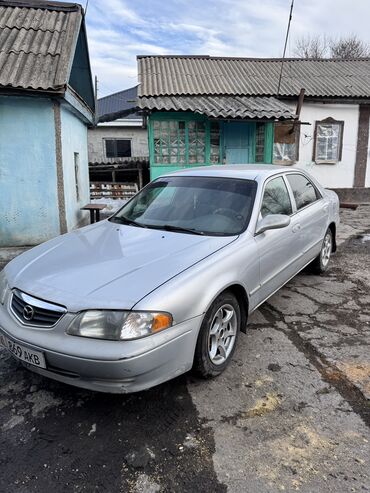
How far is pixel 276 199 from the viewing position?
3938mm

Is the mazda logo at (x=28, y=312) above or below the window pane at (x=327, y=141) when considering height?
below

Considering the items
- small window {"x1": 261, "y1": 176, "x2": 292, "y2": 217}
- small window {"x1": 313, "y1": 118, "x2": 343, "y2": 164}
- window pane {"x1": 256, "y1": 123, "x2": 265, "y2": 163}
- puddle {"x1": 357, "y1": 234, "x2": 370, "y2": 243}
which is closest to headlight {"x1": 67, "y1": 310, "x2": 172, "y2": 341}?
Result: small window {"x1": 261, "y1": 176, "x2": 292, "y2": 217}

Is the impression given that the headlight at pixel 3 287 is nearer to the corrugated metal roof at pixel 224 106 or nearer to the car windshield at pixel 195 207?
the car windshield at pixel 195 207

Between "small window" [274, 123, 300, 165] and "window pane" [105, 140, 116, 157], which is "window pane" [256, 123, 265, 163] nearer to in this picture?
"small window" [274, 123, 300, 165]

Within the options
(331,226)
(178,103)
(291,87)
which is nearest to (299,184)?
(331,226)

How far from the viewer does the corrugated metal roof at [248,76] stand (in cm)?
1324

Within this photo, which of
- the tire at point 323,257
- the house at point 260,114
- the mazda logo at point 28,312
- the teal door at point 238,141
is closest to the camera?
the mazda logo at point 28,312

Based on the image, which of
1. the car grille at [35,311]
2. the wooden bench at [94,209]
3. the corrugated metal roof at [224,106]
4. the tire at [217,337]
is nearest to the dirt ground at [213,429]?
the tire at [217,337]

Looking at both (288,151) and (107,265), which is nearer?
(107,265)

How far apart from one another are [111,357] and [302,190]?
3337 millimetres

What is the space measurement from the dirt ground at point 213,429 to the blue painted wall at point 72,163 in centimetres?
479

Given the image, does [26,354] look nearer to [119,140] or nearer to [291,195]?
[291,195]

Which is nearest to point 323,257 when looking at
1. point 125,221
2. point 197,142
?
point 125,221

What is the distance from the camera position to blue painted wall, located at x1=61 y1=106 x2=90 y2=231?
24.6 feet
